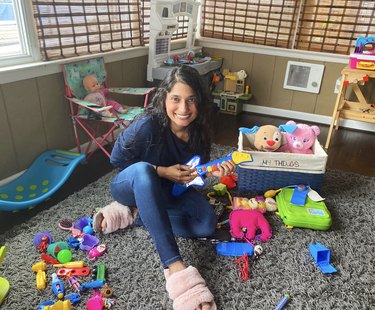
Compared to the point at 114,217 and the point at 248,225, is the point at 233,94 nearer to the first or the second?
the point at 248,225

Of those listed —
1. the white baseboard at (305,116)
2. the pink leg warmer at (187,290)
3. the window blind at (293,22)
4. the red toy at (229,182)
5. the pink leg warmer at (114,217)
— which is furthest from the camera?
the white baseboard at (305,116)

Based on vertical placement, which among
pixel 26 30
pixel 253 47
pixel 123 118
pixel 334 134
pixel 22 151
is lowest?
pixel 334 134

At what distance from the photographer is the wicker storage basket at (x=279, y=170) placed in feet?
6.14

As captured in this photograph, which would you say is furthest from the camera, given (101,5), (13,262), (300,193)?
(101,5)

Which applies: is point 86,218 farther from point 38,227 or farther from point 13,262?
point 13,262

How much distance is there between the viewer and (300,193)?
1.84m

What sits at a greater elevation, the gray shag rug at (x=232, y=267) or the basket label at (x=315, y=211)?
the basket label at (x=315, y=211)

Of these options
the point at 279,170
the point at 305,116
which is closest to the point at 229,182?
the point at 279,170

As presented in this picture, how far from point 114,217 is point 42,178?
0.69 metres

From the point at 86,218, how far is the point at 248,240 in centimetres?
82

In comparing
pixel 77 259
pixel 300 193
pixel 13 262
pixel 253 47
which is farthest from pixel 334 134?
pixel 13 262

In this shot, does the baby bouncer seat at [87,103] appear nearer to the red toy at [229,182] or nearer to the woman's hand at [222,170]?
the red toy at [229,182]

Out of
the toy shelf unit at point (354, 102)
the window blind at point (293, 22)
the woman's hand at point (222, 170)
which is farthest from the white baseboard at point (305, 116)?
the woman's hand at point (222, 170)

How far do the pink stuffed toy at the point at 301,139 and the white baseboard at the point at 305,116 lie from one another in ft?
4.61
